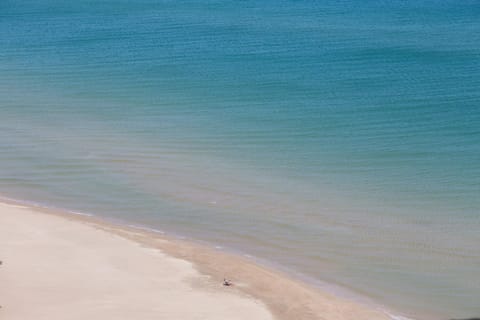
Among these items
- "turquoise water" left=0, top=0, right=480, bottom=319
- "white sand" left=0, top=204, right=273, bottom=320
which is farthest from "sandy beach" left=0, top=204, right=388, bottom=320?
"turquoise water" left=0, top=0, right=480, bottom=319

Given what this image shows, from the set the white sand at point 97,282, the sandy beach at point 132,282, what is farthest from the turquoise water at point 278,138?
the white sand at point 97,282

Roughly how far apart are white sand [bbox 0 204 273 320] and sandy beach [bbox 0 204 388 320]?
0.05ft

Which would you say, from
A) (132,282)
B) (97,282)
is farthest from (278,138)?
(97,282)

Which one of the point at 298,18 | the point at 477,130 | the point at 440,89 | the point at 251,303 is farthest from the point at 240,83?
the point at 251,303

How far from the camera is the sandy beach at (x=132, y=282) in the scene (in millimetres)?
16016

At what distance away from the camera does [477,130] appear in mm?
26703

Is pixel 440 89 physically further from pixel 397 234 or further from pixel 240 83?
pixel 397 234

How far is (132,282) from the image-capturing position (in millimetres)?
17172

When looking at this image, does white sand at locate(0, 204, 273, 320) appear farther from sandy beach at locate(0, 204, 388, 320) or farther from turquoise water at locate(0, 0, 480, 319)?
turquoise water at locate(0, 0, 480, 319)

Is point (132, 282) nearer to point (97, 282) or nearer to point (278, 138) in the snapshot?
point (97, 282)

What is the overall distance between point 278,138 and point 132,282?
9.81 meters

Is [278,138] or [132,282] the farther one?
[278,138]

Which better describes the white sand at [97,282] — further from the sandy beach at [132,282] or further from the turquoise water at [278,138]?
the turquoise water at [278,138]

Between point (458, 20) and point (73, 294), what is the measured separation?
30436 millimetres
